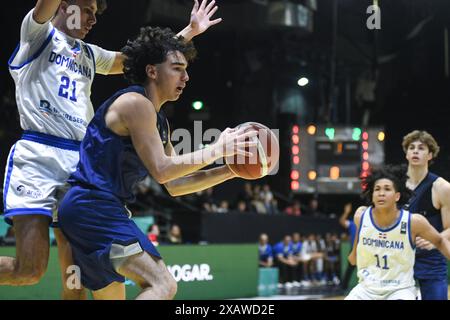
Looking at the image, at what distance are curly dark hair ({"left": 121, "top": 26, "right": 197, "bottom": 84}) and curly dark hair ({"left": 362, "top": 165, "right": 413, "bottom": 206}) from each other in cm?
236

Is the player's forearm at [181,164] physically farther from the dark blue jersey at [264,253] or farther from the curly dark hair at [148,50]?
the dark blue jersey at [264,253]

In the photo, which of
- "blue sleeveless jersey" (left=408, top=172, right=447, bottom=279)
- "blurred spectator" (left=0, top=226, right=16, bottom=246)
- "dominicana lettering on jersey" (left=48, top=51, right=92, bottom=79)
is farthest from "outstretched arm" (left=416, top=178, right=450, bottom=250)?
"blurred spectator" (left=0, top=226, right=16, bottom=246)

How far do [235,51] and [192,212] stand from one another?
3.80 metres

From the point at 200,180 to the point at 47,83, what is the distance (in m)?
1.04

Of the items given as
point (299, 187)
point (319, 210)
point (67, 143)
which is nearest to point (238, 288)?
point (299, 187)

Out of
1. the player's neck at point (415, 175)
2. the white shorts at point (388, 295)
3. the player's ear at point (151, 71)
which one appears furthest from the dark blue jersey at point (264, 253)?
the player's ear at point (151, 71)

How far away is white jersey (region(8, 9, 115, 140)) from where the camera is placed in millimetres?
4090

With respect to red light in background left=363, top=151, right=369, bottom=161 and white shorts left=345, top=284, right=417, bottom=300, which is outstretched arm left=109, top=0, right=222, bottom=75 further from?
red light in background left=363, top=151, right=369, bottom=161

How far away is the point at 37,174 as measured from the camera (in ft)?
13.2

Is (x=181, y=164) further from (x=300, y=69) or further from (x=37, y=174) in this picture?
(x=300, y=69)

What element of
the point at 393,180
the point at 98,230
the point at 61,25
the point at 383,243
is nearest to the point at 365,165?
the point at 393,180

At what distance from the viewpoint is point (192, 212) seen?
45.2ft

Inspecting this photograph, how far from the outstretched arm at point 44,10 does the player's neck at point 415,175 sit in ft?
11.0

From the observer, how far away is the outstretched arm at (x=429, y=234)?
5.26 m
